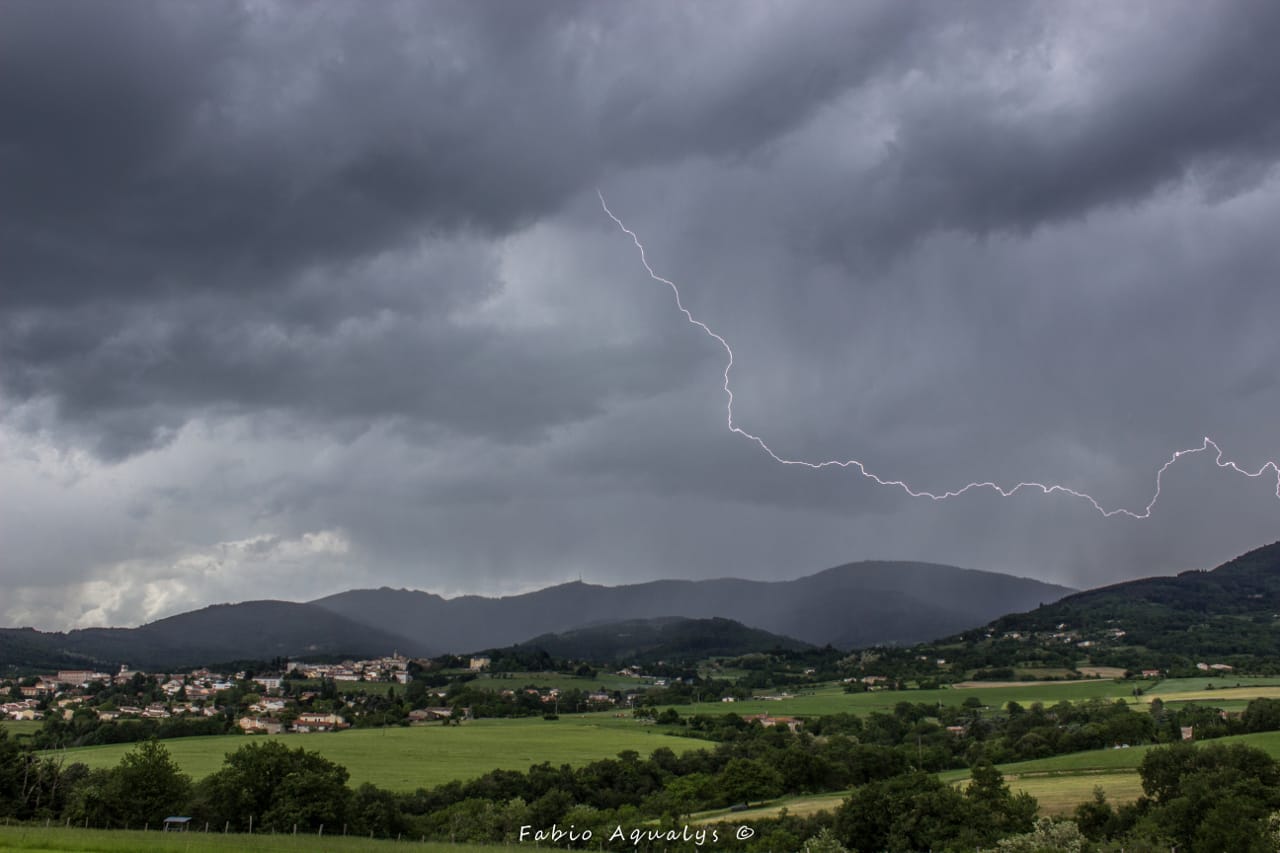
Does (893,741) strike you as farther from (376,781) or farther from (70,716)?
(70,716)

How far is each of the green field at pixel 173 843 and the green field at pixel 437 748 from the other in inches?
1480

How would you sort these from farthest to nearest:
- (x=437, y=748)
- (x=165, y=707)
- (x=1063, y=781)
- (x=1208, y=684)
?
(x=165, y=707) < (x=1208, y=684) < (x=437, y=748) < (x=1063, y=781)

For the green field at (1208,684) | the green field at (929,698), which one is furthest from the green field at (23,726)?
the green field at (1208,684)

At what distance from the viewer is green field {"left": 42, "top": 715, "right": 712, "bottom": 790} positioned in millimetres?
79438

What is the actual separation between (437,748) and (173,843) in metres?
71.5

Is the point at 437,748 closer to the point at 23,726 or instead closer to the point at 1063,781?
the point at 23,726

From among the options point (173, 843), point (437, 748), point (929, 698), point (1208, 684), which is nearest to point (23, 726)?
point (437, 748)

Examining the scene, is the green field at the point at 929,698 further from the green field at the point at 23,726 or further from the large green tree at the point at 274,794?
the large green tree at the point at 274,794

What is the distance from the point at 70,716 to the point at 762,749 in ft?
334

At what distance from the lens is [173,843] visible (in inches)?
1173

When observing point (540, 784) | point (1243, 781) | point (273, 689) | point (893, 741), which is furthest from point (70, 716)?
point (1243, 781)

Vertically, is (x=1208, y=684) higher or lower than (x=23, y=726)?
lower

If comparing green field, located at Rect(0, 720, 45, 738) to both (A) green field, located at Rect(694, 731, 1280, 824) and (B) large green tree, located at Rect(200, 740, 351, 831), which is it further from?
(A) green field, located at Rect(694, 731, 1280, 824)

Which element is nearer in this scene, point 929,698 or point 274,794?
point 274,794
